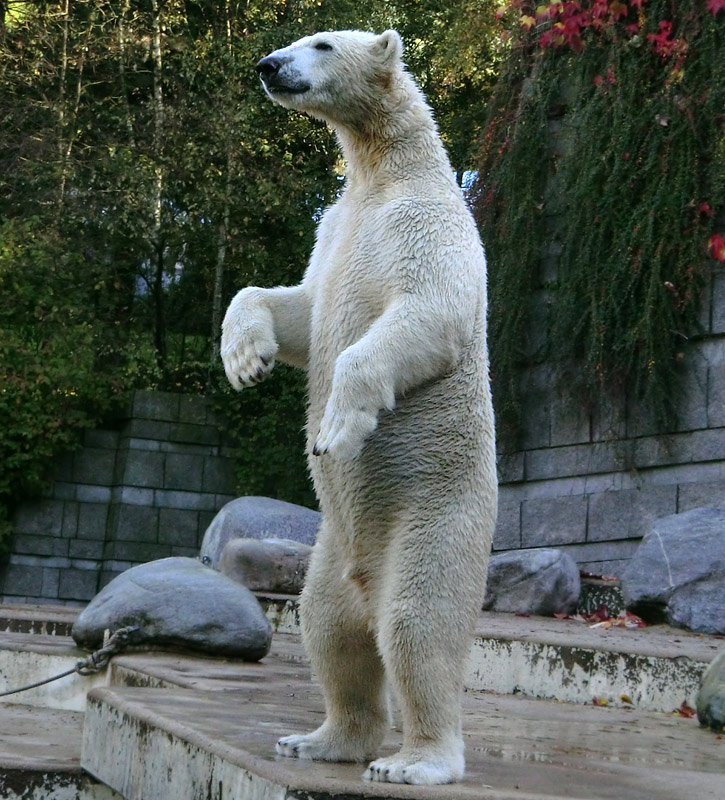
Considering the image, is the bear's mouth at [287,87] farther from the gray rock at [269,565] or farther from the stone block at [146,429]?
the stone block at [146,429]

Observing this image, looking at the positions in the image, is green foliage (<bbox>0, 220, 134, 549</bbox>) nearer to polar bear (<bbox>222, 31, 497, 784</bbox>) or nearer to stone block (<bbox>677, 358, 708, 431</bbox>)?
stone block (<bbox>677, 358, 708, 431</bbox>)

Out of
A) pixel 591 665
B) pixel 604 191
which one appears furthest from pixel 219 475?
pixel 591 665

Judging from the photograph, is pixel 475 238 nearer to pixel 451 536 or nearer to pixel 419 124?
pixel 419 124

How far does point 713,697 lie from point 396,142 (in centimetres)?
246

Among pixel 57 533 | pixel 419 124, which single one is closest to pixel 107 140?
pixel 57 533

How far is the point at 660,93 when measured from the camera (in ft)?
27.4

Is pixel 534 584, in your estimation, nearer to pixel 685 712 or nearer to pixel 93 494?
pixel 685 712

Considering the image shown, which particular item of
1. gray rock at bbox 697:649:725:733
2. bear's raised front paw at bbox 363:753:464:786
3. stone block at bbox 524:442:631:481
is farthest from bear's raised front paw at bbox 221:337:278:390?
stone block at bbox 524:442:631:481

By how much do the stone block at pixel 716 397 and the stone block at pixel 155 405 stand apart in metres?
5.55

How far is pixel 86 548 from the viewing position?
37.4ft

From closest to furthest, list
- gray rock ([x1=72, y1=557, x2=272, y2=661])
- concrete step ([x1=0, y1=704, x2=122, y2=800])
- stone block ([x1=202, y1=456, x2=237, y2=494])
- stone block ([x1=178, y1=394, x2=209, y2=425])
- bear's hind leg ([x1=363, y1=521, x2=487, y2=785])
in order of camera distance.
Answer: bear's hind leg ([x1=363, y1=521, x2=487, y2=785]), concrete step ([x1=0, y1=704, x2=122, y2=800]), gray rock ([x1=72, y1=557, x2=272, y2=661]), stone block ([x1=178, y1=394, x2=209, y2=425]), stone block ([x1=202, y1=456, x2=237, y2=494])

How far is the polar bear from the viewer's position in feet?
8.72

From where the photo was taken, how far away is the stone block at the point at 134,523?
1140 centimetres

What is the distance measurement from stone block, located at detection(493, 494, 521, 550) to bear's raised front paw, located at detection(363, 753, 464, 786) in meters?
6.46
